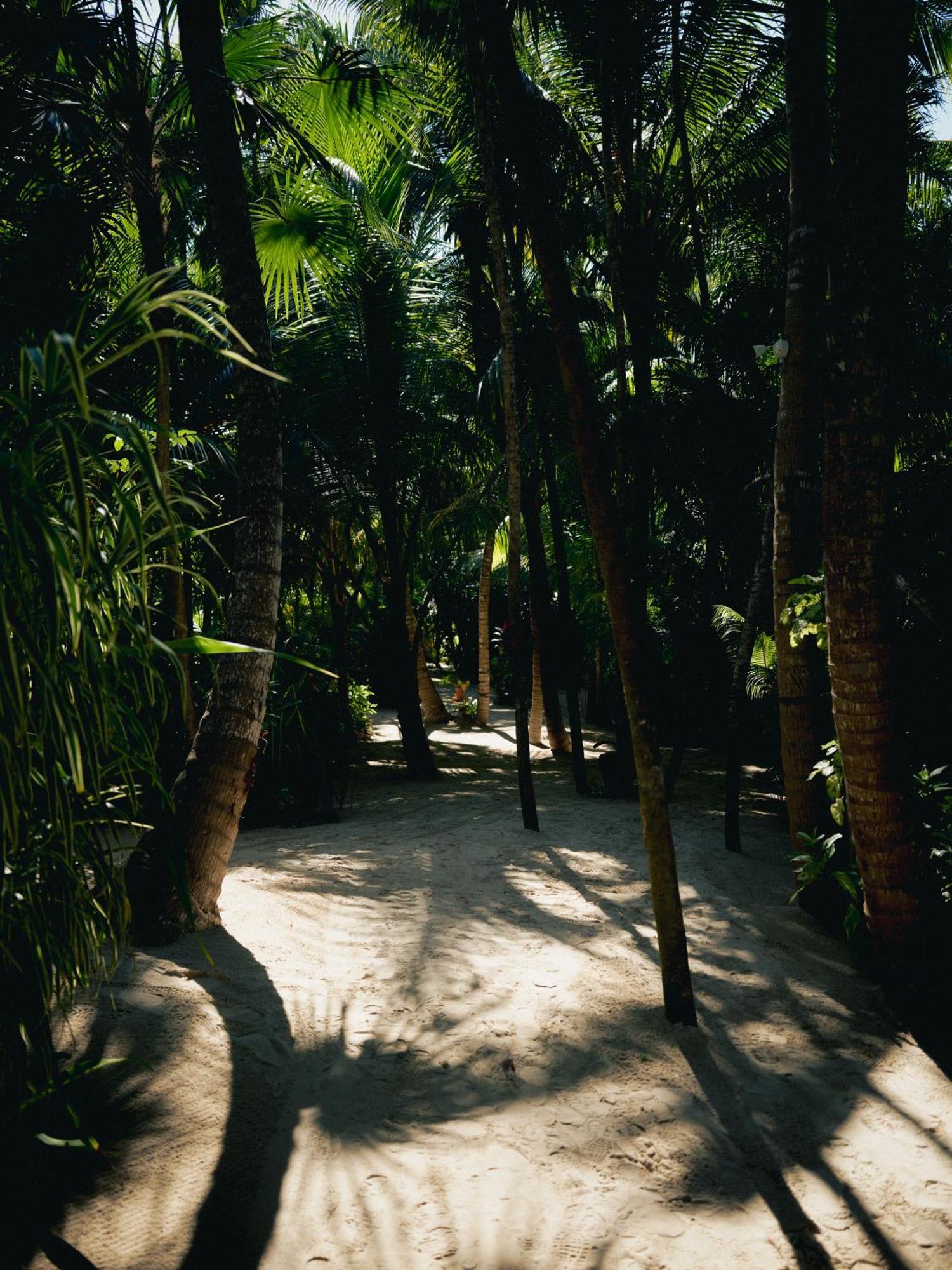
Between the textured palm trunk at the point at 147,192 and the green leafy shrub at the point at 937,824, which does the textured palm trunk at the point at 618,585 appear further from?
the textured palm trunk at the point at 147,192

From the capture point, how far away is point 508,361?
714cm

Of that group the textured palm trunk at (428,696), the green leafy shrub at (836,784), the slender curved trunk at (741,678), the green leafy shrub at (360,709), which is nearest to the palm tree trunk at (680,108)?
the slender curved trunk at (741,678)

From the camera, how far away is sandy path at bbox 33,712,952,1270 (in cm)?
249

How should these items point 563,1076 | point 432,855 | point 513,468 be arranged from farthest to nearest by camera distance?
point 513,468 < point 432,855 < point 563,1076

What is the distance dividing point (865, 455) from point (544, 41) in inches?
298

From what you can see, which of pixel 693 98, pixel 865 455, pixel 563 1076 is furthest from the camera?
pixel 693 98

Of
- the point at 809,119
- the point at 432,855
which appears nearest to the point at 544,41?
the point at 809,119

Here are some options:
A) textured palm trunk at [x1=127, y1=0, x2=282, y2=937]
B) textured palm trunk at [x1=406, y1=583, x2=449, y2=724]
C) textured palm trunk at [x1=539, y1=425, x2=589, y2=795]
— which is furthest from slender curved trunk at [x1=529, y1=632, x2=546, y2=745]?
textured palm trunk at [x1=127, y1=0, x2=282, y2=937]

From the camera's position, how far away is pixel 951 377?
24.9ft

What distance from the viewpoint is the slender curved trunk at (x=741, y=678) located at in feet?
19.7

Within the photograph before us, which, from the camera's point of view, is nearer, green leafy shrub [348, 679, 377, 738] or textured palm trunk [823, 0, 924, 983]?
textured palm trunk [823, 0, 924, 983]

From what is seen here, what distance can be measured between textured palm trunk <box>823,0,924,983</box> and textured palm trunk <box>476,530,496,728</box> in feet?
36.5

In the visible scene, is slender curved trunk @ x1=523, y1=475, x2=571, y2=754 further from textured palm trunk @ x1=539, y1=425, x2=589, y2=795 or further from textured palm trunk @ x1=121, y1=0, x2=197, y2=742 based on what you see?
textured palm trunk @ x1=121, y1=0, x2=197, y2=742

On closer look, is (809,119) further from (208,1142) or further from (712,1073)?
(208,1142)
